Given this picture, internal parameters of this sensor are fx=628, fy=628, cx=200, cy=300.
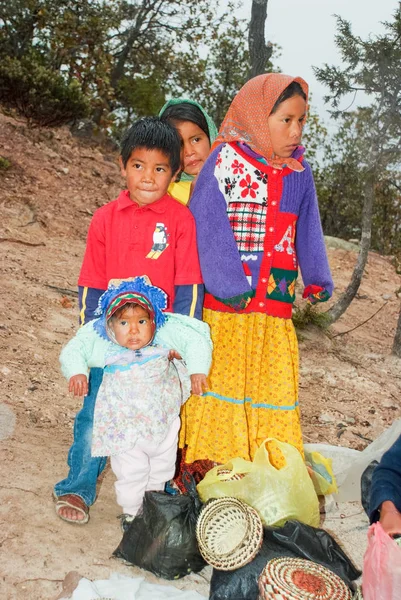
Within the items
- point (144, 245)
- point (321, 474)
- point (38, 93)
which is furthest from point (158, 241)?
point (38, 93)

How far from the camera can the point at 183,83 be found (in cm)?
1302

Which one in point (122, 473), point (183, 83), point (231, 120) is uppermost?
point (183, 83)

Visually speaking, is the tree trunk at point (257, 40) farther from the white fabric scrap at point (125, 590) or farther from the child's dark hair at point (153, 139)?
the white fabric scrap at point (125, 590)

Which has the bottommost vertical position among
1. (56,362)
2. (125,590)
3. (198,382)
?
(125,590)

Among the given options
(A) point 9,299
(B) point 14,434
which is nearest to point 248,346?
(B) point 14,434

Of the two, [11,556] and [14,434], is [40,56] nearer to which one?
[14,434]

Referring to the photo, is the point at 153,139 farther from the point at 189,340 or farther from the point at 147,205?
the point at 189,340

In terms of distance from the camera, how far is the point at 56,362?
4695 mm

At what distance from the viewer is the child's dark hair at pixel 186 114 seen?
2.96m

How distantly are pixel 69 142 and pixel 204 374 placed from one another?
9150 mm

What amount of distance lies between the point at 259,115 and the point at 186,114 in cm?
41

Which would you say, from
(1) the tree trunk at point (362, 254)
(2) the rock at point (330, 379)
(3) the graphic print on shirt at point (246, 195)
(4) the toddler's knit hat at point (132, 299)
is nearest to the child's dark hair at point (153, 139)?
(3) the graphic print on shirt at point (246, 195)

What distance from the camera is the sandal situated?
2691 millimetres

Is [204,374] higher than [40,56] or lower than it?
lower
